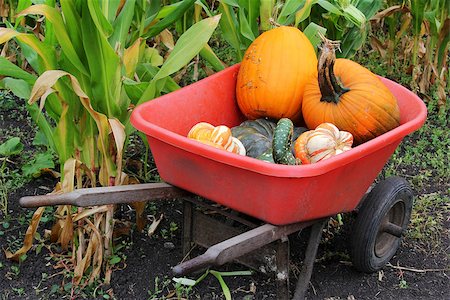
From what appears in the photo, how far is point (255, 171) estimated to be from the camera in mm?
1826

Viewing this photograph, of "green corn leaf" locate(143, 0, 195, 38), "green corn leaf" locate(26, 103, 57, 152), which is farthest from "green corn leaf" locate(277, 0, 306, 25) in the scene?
"green corn leaf" locate(26, 103, 57, 152)

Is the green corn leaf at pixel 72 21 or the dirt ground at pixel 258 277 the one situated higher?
the green corn leaf at pixel 72 21

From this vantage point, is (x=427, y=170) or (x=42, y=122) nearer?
(x=42, y=122)

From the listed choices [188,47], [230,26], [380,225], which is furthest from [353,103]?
[230,26]

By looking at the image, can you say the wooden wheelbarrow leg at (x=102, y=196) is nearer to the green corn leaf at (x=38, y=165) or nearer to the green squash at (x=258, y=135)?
the green squash at (x=258, y=135)

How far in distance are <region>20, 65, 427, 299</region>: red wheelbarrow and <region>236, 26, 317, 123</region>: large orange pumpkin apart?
0.12m

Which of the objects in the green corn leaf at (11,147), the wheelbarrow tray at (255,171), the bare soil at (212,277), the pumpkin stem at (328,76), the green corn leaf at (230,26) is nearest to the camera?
the wheelbarrow tray at (255,171)

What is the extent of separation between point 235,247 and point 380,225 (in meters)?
0.76

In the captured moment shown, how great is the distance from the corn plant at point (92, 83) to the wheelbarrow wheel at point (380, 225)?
0.76 metres

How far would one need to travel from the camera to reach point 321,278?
2.44 meters

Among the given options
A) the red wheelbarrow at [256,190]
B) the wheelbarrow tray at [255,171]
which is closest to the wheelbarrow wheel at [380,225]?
the red wheelbarrow at [256,190]

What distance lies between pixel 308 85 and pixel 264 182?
58cm

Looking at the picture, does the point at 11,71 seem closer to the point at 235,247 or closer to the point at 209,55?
the point at 209,55

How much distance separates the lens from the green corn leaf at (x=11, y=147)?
2876mm
